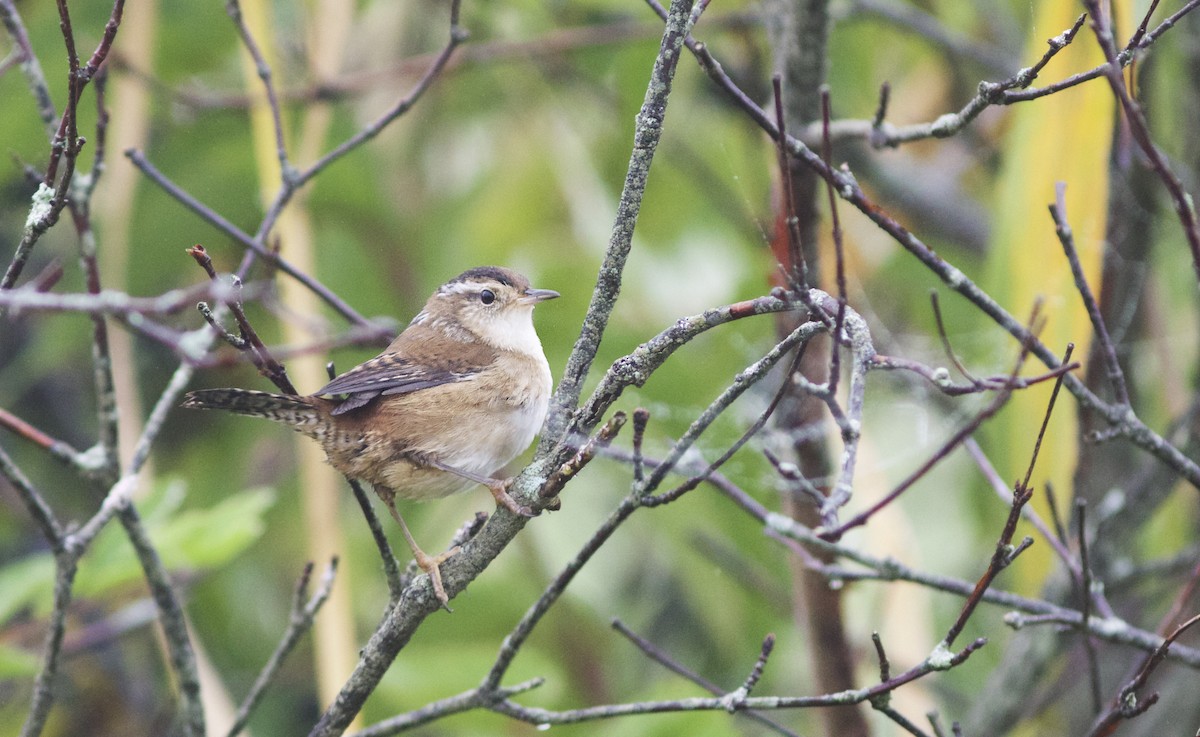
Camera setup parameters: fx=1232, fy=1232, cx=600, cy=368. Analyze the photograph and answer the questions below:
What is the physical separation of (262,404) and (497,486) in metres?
0.72

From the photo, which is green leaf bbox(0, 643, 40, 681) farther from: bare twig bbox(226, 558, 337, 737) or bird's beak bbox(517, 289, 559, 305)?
bird's beak bbox(517, 289, 559, 305)

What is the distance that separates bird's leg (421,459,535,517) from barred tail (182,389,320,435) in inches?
13.1

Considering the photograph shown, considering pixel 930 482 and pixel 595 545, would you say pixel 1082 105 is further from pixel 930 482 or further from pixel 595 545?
pixel 930 482

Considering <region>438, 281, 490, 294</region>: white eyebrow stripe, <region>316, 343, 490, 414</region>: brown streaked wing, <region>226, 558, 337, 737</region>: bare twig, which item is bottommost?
<region>226, 558, 337, 737</region>: bare twig

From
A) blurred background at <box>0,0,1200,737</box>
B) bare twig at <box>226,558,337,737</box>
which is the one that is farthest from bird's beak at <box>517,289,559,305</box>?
bare twig at <box>226,558,337,737</box>

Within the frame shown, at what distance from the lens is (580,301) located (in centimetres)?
560

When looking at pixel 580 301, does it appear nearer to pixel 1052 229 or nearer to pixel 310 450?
pixel 310 450

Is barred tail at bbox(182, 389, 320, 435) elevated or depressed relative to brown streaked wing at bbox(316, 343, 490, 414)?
depressed

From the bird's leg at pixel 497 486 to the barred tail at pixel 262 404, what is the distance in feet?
1.09

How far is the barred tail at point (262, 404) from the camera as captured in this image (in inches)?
117

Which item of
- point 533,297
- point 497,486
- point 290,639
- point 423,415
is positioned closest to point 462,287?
point 533,297

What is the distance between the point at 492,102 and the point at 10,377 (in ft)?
9.55

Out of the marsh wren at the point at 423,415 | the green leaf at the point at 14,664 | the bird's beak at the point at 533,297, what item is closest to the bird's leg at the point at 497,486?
the marsh wren at the point at 423,415

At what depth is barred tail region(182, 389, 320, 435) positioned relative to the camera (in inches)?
117
